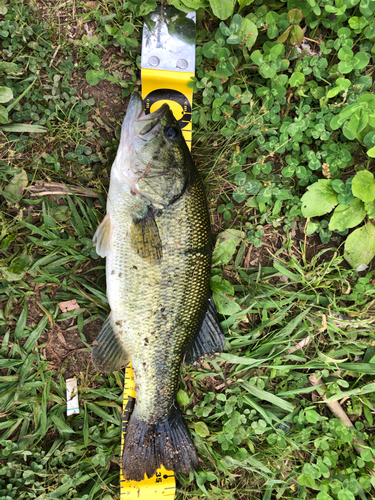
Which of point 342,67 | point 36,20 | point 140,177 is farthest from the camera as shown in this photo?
point 342,67

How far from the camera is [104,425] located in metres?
2.45

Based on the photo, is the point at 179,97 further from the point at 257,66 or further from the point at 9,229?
the point at 9,229

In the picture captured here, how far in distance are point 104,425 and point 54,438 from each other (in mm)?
422

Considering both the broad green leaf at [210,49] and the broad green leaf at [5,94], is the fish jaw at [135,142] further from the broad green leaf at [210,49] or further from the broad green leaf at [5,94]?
the broad green leaf at [5,94]

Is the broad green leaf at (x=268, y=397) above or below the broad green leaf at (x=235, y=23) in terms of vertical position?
below

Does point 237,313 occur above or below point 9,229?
below

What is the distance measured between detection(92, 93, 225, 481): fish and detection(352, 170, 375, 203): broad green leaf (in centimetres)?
141

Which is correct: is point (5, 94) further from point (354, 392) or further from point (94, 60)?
point (354, 392)

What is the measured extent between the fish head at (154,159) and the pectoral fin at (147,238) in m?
0.12

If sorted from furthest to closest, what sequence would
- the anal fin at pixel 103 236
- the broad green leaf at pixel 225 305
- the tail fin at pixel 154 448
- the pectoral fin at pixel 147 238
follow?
the broad green leaf at pixel 225 305, the tail fin at pixel 154 448, the anal fin at pixel 103 236, the pectoral fin at pixel 147 238

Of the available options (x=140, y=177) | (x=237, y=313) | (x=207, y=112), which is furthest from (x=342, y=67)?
(x=237, y=313)

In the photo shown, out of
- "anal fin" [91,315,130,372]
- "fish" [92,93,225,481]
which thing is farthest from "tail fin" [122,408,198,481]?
"anal fin" [91,315,130,372]

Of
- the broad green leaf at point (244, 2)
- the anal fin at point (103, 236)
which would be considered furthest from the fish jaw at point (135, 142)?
the broad green leaf at point (244, 2)

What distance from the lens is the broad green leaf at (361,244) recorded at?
104 inches
